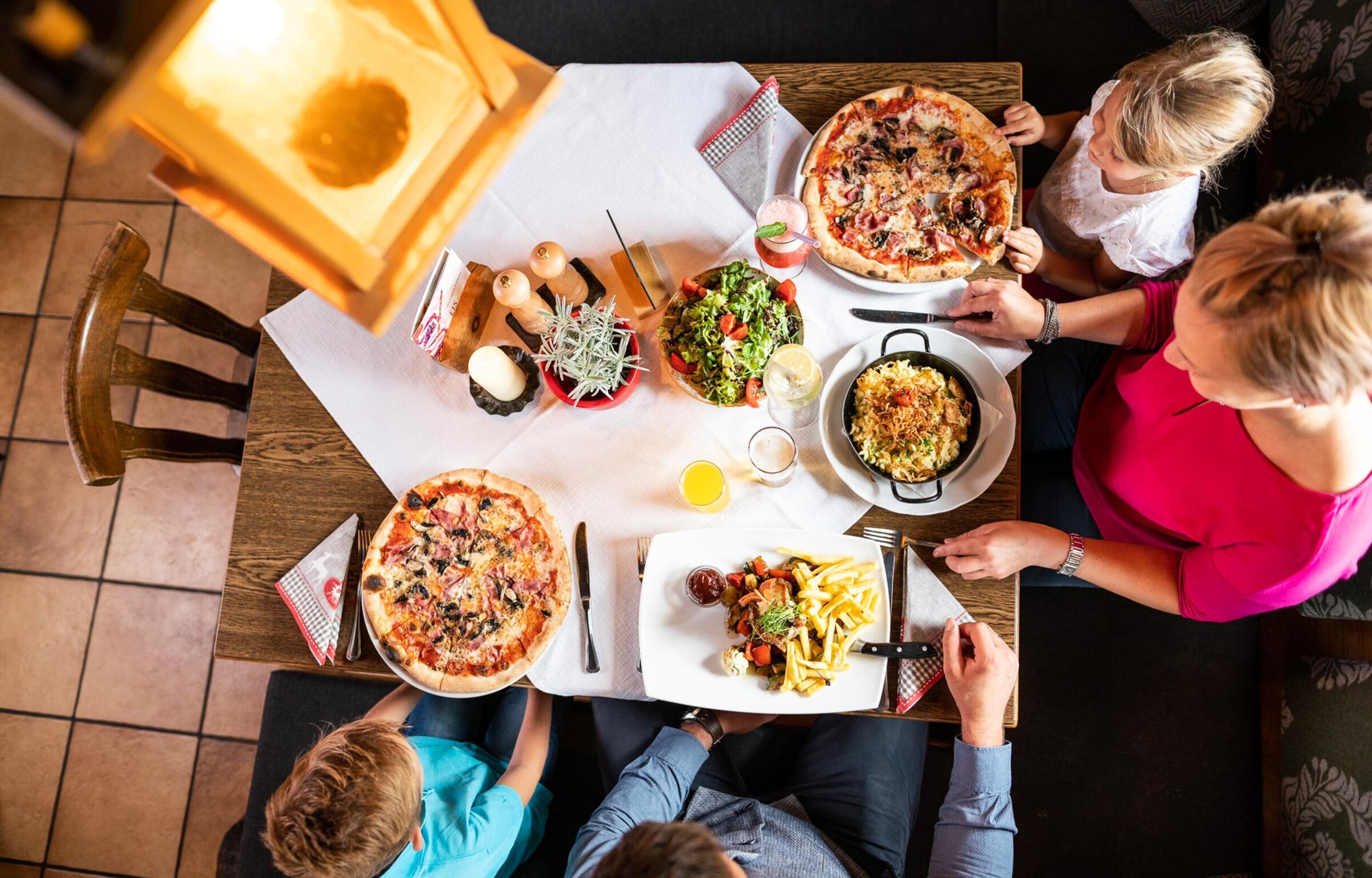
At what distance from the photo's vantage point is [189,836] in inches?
117

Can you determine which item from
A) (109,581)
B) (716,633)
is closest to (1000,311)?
(716,633)

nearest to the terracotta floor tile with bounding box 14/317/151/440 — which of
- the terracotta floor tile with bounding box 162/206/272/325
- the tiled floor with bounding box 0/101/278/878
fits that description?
the tiled floor with bounding box 0/101/278/878

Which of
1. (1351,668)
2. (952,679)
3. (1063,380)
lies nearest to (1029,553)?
(952,679)

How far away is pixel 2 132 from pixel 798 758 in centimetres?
432

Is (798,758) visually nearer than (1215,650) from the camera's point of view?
Yes

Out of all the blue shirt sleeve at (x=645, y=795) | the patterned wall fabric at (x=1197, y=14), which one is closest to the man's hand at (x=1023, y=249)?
the patterned wall fabric at (x=1197, y=14)

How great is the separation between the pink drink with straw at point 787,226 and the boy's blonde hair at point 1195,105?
727 millimetres

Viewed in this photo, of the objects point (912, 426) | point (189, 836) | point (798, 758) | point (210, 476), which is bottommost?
point (189, 836)

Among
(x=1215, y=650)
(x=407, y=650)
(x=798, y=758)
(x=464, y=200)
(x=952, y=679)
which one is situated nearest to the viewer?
(x=464, y=200)

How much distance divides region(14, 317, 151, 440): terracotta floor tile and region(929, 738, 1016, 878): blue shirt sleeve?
349cm

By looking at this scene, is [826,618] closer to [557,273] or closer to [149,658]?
[557,273]

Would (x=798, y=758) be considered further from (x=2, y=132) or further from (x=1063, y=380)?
(x=2, y=132)

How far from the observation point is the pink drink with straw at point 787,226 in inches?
65.4

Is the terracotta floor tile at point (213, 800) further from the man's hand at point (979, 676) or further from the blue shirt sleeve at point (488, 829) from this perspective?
the man's hand at point (979, 676)
